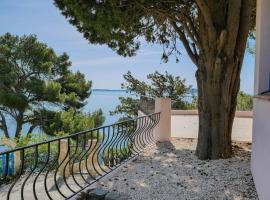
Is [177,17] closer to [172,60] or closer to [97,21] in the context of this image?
[97,21]

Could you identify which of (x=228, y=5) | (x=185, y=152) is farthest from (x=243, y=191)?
(x=228, y=5)

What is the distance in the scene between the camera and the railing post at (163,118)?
870 centimetres

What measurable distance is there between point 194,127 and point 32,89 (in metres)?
14.6

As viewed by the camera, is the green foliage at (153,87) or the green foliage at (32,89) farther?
the green foliage at (32,89)

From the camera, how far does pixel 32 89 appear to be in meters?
22.4

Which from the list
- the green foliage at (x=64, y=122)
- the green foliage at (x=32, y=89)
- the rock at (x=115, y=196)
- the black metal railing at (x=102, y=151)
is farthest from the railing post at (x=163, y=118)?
the green foliage at (x=32, y=89)

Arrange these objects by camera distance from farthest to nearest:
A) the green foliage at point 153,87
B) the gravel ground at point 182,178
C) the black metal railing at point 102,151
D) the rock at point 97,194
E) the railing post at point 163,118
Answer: the green foliage at point 153,87 → the railing post at point 163,118 → the black metal railing at point 102,151 → the gravel ground at point 182,178 → the rock at point 97,194

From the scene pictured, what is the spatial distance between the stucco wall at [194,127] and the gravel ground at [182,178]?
2.25m

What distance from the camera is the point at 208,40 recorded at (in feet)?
22.3

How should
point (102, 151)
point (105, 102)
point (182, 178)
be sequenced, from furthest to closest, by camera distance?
point (105, 102) < point (102, 151) < point (182, 178)

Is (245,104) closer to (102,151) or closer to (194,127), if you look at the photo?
(194,127)

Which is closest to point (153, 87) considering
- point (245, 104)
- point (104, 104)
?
point (245, 104)

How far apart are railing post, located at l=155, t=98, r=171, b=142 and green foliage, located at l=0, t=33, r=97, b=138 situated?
1415 centimetres

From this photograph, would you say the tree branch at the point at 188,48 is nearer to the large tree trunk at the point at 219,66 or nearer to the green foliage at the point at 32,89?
the large tree trunk at the point at 219,66
